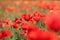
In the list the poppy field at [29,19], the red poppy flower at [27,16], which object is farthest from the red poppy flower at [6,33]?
the red poppy flower at [27,16]

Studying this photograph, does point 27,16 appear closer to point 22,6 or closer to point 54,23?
point 22,6

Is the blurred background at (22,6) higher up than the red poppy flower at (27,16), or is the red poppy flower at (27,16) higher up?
the blurred background at (22,6)

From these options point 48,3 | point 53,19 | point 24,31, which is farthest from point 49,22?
point 48,3

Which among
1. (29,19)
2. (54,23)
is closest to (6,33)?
(29,19)

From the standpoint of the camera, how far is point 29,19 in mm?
846

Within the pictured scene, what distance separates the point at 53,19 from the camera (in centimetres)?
72

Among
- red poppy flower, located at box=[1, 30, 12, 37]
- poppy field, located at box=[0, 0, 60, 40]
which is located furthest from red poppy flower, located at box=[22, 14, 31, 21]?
red poppy flower, located at box=[1, 30, 12, 37]

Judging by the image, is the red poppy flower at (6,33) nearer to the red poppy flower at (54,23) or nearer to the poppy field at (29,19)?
the poppy field at (29,19)

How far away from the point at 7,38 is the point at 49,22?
25 centimetres

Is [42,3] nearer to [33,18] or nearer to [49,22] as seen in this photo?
[33,18]

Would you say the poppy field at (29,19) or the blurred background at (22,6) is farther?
the blurred background at (22,6)

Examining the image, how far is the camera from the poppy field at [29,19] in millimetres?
694

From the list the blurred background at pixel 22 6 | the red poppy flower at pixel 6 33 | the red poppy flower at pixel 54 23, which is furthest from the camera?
the blurred background at pixel 22 6

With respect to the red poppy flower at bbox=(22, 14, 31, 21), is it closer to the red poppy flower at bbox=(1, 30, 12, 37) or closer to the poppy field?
the poppy field
